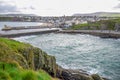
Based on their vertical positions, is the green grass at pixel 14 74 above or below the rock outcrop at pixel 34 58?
above

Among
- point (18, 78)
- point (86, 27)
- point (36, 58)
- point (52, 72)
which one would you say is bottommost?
point (86, 27)

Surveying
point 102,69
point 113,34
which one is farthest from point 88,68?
point 113,34

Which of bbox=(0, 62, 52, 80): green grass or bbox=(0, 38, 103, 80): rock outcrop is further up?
bbox=(0, 62, 52, 80): green grass

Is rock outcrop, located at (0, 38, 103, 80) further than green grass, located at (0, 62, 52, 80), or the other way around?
rock outcrop, located at (0, 38, 103, 80)

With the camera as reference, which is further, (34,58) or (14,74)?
Result: (34,58)

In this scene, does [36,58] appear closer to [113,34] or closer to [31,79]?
[31,79]

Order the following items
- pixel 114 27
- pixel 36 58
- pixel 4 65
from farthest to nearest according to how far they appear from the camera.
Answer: pixel 114 27
pixel 36 58
pixel 4 65

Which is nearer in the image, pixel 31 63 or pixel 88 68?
pixel 31 63

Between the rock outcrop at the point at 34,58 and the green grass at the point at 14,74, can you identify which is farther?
the rock outcrop at the point at 34,58

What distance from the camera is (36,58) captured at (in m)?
27.9

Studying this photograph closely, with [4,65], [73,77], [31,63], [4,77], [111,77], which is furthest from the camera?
[111,77]

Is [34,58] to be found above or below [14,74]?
below

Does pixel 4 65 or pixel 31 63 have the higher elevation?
pixel 4 65

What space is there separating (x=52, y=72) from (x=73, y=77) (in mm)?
6056
